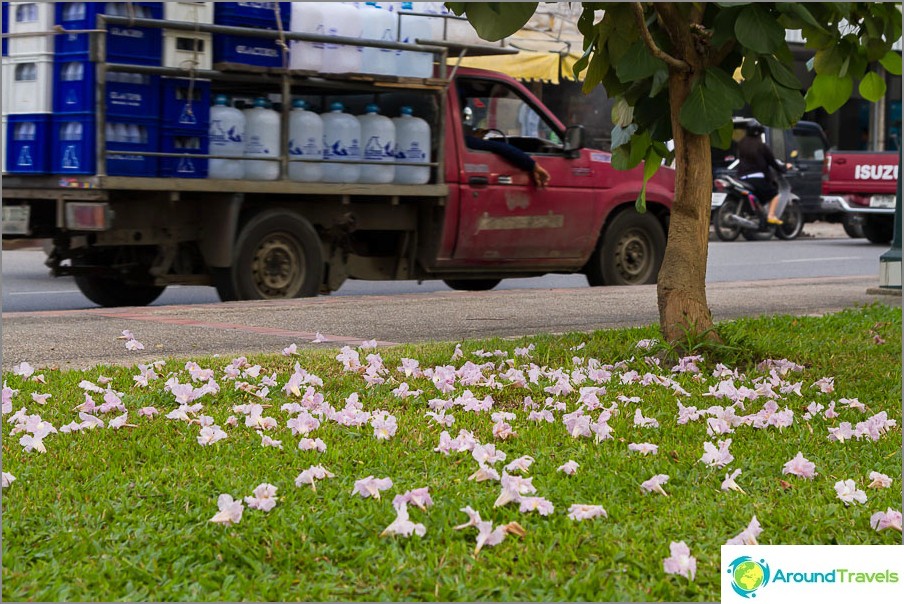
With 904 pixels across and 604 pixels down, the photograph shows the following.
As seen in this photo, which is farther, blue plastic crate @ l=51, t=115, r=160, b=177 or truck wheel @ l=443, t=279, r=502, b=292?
truck wheel @ l=443, t=279, r=502, b=292

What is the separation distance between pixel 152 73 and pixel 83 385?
167 inches

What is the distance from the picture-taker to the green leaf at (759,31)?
18.7 ft

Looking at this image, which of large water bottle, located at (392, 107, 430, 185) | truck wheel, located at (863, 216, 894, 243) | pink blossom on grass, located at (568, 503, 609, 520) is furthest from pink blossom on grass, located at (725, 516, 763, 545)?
truck wheel, located at (863, 216, 894, 243)

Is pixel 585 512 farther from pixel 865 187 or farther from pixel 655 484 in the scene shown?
pixel 865 187

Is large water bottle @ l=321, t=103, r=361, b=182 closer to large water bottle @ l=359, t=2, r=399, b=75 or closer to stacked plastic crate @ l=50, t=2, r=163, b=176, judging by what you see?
large water bottle @ l=359, t=2, r=399, b=75

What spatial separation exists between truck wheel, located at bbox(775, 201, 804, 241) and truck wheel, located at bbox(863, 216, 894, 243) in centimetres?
212

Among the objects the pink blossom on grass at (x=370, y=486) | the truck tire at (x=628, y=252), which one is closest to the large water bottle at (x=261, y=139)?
the truck tire at (x=628, y=252)

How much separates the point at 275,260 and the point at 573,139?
120 inches

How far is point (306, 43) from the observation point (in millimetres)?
10188

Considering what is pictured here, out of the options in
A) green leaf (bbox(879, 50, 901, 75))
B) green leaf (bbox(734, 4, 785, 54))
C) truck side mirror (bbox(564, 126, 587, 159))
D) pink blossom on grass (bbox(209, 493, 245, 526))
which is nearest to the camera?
pink blossom on grass (bbox(209, 493, 245, 526))

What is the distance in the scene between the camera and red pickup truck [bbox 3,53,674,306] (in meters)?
9.73

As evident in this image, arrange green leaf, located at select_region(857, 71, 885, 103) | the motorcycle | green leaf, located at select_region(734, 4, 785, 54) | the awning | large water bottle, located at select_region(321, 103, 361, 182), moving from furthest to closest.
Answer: the motorcycle < the awning < large water bottle, located at select_region(321, 103, 361, 182) < green leaf, located at select_region(857, 71, 885, 103) < green leaf, located at select_region(734, 4, 785, 54)

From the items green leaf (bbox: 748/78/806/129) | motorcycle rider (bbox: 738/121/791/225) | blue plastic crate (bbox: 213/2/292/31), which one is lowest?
motorcycle rider (bbox: 738/121/791/225)

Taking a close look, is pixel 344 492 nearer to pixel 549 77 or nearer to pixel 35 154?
pixel 35 154
